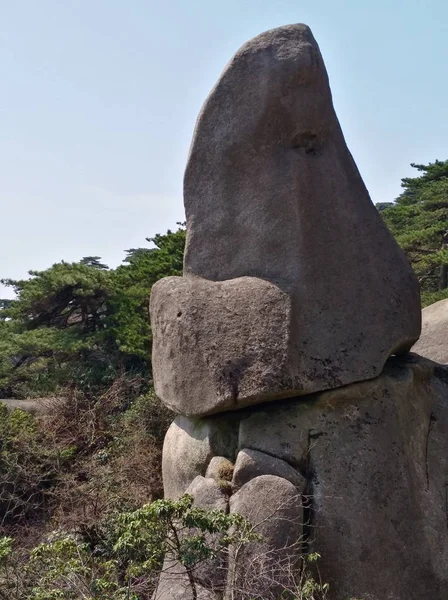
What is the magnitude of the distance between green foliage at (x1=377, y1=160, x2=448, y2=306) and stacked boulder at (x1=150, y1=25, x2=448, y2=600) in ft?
23.8

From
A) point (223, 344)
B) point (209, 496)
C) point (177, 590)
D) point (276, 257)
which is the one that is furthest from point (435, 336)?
point (177, 590)

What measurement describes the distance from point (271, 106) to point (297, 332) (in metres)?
1.56

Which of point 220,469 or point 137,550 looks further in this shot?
point 220,469

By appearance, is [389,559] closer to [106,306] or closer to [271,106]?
[271,106]

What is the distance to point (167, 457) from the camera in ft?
19.2

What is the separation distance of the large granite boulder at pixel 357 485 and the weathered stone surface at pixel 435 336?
163 centimetres

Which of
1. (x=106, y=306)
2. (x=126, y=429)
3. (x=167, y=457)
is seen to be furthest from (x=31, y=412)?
(x=167, y=457)

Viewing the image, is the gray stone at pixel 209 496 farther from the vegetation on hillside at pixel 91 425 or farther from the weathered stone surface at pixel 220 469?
the vegetation on hillside at pixel 91 425

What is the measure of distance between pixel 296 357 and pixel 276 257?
0.72 m

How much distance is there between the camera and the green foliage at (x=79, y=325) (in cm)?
1227

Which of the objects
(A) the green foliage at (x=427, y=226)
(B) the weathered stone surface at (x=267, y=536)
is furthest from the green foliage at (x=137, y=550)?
(A) the green foliage at (x=427, y=226)

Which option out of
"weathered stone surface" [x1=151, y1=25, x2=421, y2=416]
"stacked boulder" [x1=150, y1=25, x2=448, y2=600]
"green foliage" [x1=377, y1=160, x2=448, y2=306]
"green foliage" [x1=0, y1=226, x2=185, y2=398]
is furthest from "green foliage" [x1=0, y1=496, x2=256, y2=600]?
"green foliage" [x1=377, y1=160, x2=448, y2=306]

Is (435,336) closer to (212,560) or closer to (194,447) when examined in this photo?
(194,447)

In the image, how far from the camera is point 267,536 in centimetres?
471
